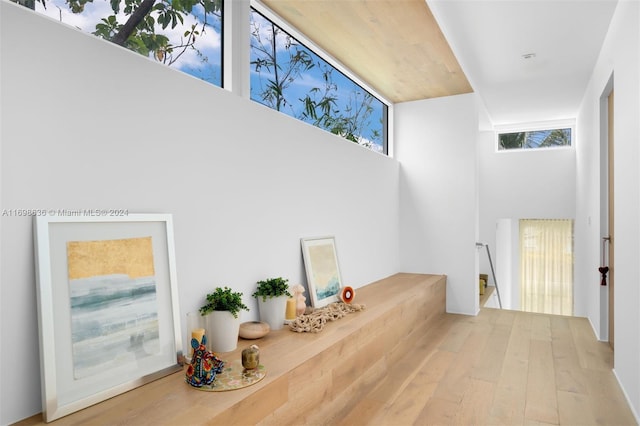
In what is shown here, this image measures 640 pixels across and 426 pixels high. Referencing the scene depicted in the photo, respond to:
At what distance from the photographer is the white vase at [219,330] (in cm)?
202

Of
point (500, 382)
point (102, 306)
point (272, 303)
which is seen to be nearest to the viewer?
point (102, 306)

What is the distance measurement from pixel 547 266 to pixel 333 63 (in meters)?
6.51

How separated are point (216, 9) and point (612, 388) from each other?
3.44m

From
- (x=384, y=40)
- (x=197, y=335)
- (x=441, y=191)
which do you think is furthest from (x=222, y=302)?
(x=441, y=191)

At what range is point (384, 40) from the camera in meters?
3.34

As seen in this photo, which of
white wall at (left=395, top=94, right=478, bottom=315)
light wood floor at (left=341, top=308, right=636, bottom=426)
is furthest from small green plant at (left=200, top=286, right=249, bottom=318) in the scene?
white wall at (left=395, top=94, right=478, bottom=315)

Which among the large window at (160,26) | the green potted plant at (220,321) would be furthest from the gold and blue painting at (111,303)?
the large window at (160,26)

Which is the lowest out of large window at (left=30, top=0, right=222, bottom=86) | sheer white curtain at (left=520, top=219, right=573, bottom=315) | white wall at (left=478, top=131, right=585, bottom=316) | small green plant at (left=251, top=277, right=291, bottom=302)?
sheer white curtain at (left=520, top=219, right=573, bottom=315)

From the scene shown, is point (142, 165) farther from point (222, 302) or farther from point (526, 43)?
point (526, 43)

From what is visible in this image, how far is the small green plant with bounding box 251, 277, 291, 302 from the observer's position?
2459 millimetres

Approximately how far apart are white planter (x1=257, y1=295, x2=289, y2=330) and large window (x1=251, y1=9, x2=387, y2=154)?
1305 mm

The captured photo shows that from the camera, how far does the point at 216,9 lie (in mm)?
2418

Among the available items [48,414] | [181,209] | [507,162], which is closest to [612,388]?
[181,209]

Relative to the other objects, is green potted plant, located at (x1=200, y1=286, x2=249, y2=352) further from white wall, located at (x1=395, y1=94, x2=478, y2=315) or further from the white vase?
white wall, located at (x1=395, y1=94, x2=478, y2=315)
